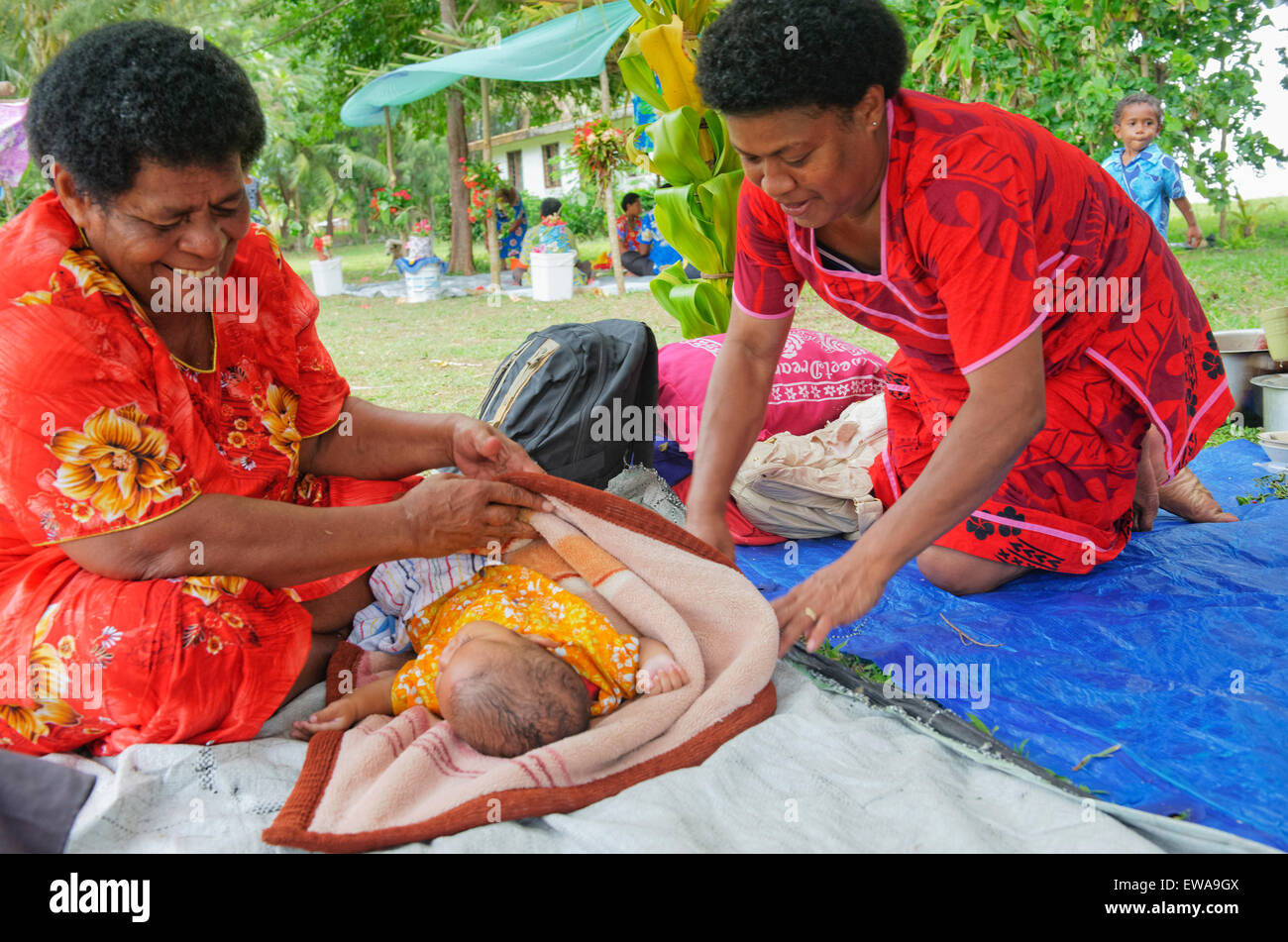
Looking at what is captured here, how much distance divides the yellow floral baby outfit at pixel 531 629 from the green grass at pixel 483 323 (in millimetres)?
3429

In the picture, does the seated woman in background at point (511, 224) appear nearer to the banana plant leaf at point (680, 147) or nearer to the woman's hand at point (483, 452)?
the banana plant leaf at point (680, 147)

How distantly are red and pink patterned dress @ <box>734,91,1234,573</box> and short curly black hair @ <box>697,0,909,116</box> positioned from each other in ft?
0.72

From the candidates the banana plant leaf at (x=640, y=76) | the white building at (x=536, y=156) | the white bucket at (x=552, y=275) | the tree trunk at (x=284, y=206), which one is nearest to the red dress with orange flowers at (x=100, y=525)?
the banana plant leaf at (x=640, y=76)

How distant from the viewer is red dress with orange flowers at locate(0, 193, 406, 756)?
5.38ft

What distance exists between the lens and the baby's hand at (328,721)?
193 centimetres

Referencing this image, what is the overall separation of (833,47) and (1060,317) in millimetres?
945

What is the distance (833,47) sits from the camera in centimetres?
175

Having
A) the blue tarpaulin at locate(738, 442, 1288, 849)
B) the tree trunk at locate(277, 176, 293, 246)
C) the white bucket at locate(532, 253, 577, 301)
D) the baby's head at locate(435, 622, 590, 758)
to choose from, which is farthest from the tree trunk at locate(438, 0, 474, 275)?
the tree trunk at locate(277, 176, 293, 246)

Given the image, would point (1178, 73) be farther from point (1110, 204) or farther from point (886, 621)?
point (886, 621)

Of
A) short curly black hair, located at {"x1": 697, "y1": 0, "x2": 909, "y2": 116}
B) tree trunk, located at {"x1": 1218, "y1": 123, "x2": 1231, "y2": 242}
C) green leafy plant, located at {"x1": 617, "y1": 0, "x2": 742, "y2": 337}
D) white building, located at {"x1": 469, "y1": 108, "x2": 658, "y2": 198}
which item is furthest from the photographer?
white building, located at {"x1": 469, "y1": 108, "x2": 658, "y2": 198}

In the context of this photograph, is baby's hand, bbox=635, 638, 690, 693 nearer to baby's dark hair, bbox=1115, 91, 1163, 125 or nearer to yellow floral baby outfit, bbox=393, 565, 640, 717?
yellow floral baby outfit, bbox=393, 565, 640, 717

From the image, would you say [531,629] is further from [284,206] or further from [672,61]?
[284,206]

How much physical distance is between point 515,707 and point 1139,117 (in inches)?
277

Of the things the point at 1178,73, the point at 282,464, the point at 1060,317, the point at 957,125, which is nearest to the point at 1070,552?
the point at 1060,317
